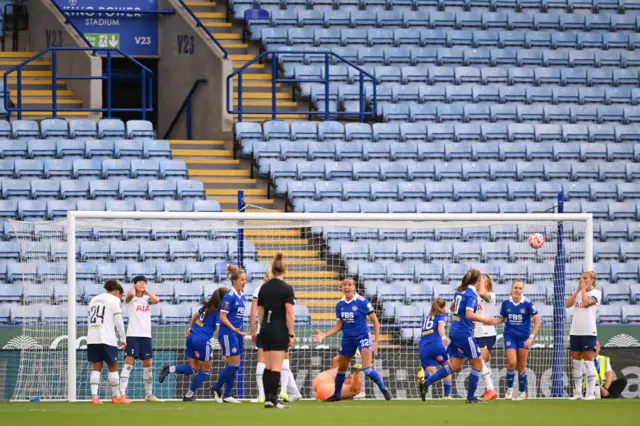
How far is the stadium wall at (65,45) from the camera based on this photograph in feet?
79.8

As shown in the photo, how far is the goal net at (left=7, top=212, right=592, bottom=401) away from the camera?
18328mm

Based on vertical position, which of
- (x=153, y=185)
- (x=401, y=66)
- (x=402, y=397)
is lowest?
(x=402, y=397)

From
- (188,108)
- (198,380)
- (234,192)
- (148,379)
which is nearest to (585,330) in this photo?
(198,380)

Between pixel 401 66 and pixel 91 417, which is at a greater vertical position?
pixel 401 66

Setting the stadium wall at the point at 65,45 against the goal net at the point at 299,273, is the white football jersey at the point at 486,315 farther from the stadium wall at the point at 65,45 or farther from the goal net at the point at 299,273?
the stadium wall at the point at 65,45

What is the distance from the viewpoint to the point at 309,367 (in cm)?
1862

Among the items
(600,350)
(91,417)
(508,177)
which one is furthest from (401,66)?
(91,417)

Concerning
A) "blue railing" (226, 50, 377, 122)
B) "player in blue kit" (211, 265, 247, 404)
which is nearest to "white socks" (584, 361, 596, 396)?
"player in blue kit" (211, 265, 247, 404)

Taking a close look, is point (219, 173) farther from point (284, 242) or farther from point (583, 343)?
point (583, 343)

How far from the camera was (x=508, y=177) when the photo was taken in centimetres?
2381

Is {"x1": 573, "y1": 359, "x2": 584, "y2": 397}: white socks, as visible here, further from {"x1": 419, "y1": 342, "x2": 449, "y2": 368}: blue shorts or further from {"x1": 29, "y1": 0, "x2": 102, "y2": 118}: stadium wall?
{"x1": 29, "y1": 0, "x2": 102, "y2": 118}: stadium wall

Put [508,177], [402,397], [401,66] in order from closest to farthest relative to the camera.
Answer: [402,397] → [508,177] → [401,66]

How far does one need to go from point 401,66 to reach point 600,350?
820 centimetres

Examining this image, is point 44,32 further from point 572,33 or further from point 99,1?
point 572,33
